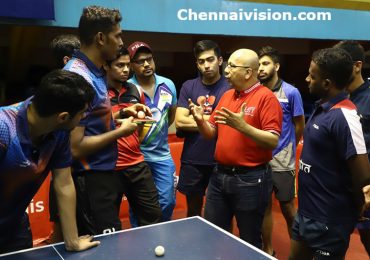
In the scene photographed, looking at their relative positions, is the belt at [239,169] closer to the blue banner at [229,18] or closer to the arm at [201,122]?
the arm at [201,122]

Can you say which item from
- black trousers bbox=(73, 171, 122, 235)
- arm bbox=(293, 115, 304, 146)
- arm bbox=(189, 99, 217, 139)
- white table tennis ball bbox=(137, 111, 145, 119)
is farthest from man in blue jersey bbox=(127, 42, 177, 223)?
arm bbox=(293, 115, 304, 146)

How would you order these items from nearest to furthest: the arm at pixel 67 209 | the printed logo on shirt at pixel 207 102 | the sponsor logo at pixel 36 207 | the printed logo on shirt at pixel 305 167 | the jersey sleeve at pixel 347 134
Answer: the arm at pixel 67 209 → the jersey sleeve at pixel 347 134 → the printed logo on shirt at pixel 305 167 → the printed logo on shirt at pixel 207 102 → the sponsor logo at pixel 36 207

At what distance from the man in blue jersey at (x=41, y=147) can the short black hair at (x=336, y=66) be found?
1.37 metres

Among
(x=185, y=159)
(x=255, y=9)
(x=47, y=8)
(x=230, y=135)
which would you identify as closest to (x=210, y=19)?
(x=255, y=9)

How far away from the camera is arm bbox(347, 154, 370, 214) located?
224cm

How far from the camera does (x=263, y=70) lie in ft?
13.4

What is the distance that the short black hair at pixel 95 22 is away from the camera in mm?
2340

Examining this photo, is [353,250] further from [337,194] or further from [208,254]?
[208,254]

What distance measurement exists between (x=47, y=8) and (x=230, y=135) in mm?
2596

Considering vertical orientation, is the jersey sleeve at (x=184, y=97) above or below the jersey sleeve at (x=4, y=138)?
above

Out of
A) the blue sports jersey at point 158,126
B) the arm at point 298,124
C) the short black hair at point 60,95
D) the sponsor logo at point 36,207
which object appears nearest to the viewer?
the short black hair at point 60,95

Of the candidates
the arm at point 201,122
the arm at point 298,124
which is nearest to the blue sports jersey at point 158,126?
the arm at point 201,122

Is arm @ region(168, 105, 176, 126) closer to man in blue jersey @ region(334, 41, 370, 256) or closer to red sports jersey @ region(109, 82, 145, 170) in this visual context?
red sports jersey @ region(109, 82, 145, 170)

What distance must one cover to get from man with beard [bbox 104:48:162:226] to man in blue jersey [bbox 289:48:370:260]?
115 centimetres
